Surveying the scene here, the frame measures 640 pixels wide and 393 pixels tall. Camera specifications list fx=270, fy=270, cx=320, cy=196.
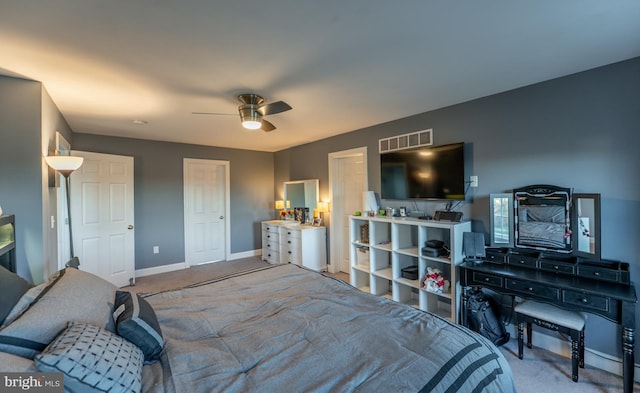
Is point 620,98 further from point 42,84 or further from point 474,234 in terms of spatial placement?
point 42,84

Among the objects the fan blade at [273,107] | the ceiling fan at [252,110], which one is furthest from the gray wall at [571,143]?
the ceiling fan at [252,110]

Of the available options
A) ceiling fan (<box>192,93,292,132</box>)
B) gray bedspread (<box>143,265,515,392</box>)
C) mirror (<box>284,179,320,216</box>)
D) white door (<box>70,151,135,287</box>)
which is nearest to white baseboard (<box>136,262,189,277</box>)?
white door (<box>70,151,135,287</box>)

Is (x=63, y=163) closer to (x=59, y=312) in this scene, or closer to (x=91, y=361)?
(x=59, y=312)

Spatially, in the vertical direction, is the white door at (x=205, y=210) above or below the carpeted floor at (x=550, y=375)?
above

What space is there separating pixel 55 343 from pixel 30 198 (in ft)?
6.55

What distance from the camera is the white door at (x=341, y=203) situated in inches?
179

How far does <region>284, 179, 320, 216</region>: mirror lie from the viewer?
500 centimetres

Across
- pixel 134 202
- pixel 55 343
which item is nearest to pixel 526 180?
pixel 55 343

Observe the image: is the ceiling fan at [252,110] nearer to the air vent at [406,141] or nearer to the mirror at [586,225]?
the air vent at [406,141]

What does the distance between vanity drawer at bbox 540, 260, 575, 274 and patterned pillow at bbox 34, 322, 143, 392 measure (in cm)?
293

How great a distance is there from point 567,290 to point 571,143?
1.23 metres

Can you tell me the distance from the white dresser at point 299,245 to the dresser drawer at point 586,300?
3269 millimetres

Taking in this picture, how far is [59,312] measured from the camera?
1.07 metres

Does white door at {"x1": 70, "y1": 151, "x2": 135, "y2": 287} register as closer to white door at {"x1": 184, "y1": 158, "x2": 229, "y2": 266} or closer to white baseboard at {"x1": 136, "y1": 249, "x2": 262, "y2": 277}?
white baseboard at {"x1": 136, "y1": 249, "x2": 262, "y2": 277}
